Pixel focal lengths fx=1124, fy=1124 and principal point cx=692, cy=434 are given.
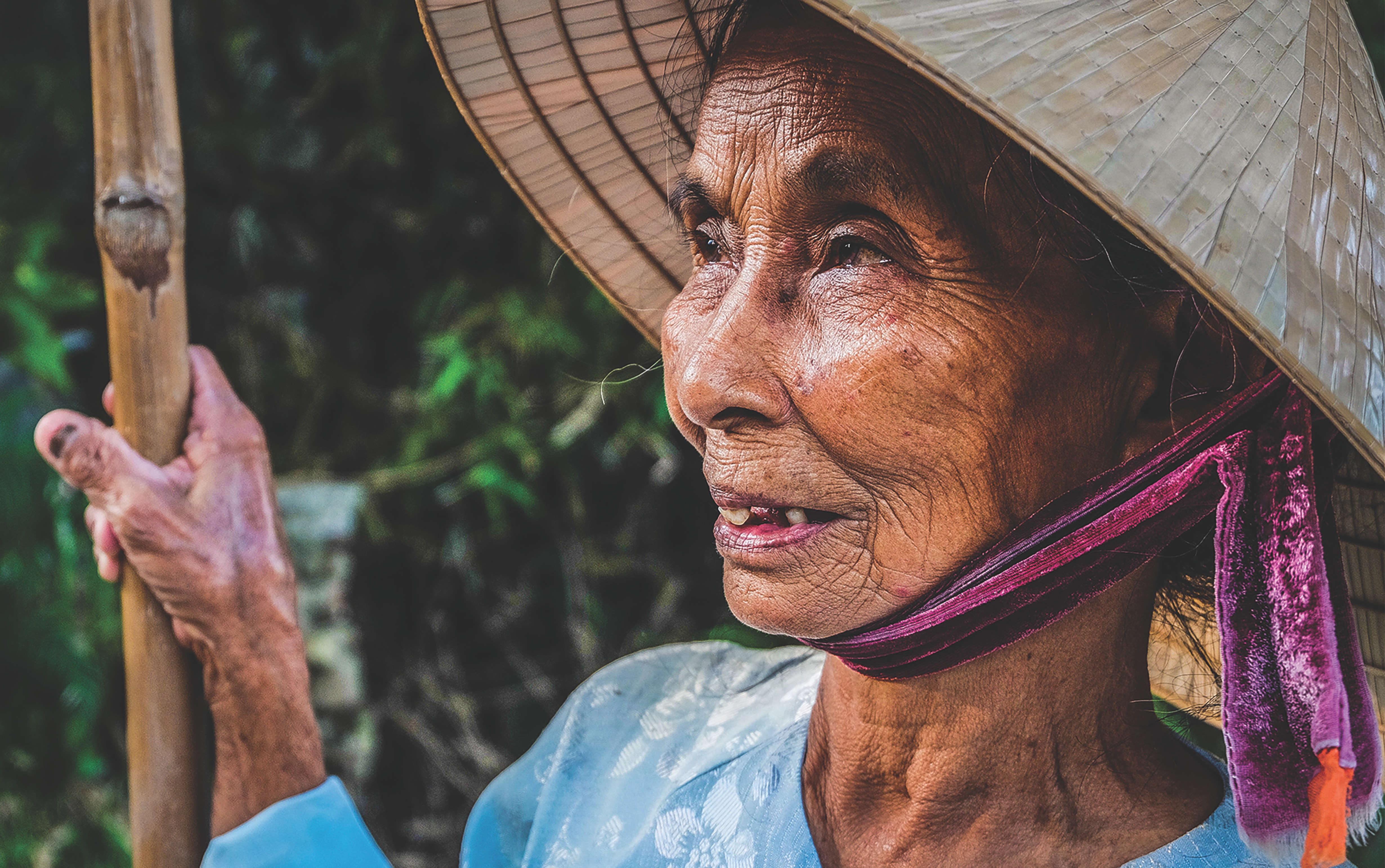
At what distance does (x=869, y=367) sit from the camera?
116 centimetres

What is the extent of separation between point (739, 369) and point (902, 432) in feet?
0.60

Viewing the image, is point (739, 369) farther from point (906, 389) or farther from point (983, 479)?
point (983, 479)

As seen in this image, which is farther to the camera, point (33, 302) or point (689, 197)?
point (33, 302)

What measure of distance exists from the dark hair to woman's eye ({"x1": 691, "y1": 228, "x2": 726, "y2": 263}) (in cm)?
33

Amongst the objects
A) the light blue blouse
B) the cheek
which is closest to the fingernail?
the light blue blouse

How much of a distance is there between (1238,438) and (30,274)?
9.24ft

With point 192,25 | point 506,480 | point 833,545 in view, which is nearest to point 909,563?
point 833,545

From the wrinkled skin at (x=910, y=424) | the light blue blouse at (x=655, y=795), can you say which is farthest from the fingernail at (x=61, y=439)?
the wrinkled skin at (x=910, y=424)

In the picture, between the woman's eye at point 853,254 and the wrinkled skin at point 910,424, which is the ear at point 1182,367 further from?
the woman's eye at point 853,254

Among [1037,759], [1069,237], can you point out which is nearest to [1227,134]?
[1069,237]

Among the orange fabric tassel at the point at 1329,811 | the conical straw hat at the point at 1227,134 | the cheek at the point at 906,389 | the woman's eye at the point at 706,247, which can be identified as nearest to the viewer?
the conical straw hat at the point at 1227,134

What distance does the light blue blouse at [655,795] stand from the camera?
1.42 meters

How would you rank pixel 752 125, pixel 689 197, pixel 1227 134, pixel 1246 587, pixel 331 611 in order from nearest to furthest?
pixel 1227 134
pixel 1246 587
pixel 752 125
pixel 689 197
pixel 331 611

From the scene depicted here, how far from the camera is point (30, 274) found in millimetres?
2832
